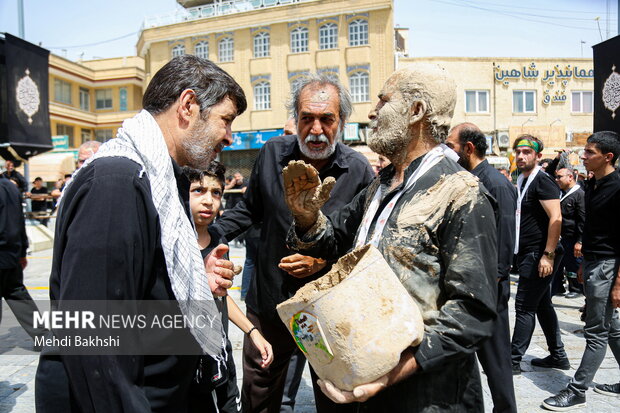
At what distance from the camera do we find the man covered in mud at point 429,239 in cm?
147

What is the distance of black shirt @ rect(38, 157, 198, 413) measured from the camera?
4.00ft

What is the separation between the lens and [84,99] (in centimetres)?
3856

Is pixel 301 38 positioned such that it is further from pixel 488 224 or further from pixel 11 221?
pixel 488 224

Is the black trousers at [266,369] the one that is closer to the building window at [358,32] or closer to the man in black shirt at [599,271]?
the man in black shirt at [599,271]

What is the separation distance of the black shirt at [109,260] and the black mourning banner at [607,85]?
7086mm

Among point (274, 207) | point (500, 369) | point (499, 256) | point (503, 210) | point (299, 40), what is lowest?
point (500, 369)

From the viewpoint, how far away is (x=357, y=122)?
2689cm

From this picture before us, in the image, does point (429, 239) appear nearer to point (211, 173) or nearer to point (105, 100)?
point (211, 173)

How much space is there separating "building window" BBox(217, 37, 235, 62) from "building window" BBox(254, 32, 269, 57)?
1.74 m

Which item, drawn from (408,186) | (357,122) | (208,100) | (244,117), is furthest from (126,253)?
(244,117)

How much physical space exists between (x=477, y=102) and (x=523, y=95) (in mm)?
3088

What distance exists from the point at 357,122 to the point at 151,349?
2627cm

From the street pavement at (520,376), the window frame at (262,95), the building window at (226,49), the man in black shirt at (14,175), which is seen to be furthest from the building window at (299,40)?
the street pavement at (520,376)

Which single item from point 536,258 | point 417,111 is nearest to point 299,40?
point 536,258
